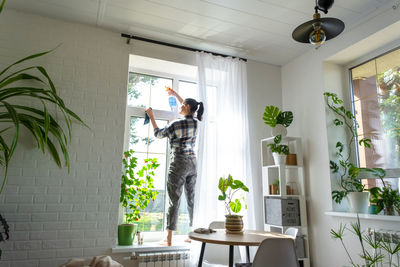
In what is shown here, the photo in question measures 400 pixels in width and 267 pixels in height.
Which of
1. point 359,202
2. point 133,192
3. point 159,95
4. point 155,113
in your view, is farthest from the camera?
point 159,95

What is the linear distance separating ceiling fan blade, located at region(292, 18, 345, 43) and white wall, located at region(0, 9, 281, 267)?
1.98 metres

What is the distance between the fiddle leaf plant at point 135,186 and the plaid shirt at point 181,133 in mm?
340

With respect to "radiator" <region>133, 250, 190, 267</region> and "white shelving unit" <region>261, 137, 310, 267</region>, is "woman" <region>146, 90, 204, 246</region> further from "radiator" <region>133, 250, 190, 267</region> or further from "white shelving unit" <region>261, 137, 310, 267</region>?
"white shelving unit" <region>261, 137, 310, 267</region>

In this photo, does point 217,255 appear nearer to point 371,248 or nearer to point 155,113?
point 371,248

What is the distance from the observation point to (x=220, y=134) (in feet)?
11.5

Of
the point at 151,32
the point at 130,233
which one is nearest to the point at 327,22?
the point at 151,32

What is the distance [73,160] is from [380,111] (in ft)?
10.5

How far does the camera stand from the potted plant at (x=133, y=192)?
9.91 ft

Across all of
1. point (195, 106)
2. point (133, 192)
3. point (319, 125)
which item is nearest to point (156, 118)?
point (195, 106)

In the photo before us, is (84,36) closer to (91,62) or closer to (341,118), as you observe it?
(91,62)

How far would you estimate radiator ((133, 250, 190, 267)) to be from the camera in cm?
290

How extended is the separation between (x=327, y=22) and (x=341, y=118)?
187 cm

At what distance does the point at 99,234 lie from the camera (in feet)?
9.47

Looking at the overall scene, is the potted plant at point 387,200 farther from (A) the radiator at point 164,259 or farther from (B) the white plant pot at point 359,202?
(A) the radiator at point 164,259
